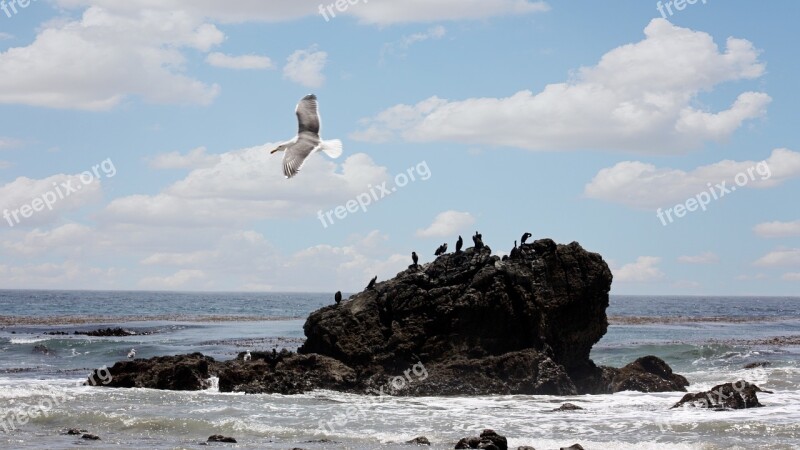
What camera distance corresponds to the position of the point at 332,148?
17406 millimetres

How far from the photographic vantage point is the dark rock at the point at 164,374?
28.8 meters

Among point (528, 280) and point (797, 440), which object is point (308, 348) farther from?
point (797, 440)

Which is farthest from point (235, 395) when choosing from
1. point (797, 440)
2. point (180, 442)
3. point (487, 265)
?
point (797, 440)

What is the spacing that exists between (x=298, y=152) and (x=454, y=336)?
39.3ft

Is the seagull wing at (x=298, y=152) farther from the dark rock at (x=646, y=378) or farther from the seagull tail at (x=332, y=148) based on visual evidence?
the dark rock at (x=646, y=378)

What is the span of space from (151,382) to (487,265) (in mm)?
10559

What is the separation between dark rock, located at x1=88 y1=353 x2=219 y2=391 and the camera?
2883 cm

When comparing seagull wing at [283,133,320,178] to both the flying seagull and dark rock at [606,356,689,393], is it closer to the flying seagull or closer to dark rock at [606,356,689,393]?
the flying seagull

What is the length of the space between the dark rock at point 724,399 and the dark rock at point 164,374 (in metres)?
13.7

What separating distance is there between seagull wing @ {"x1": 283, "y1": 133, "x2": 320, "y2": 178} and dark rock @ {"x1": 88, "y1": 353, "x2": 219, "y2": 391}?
13311mm

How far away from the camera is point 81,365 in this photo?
4162 centimetres

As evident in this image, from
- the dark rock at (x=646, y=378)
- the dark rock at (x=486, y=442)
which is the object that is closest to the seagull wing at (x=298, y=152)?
the dark rock at (x=486, y=442)

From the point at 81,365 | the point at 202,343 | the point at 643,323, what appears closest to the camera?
the point at 81,365

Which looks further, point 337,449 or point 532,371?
point 532,371
